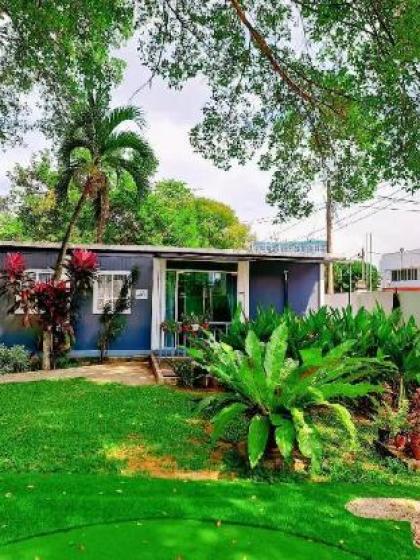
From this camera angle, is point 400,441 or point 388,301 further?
point 388,301

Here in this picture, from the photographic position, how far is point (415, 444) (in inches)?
267

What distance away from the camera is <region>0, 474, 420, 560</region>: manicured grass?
154 inches

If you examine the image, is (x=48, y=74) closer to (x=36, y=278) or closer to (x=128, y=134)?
(x=128, y=134)

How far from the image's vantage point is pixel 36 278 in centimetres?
1481

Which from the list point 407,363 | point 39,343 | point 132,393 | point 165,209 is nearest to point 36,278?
point 39,343

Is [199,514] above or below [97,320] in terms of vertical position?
below

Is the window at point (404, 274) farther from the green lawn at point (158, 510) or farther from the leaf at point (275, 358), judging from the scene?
the leaf at point (275, 358)

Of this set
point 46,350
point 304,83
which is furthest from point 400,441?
point 46,350

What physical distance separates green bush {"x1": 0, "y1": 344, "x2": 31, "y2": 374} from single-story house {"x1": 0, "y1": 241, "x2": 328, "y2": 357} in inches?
45.6

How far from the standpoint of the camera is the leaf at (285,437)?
5259 millimetres

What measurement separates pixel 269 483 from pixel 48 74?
6.98 metres

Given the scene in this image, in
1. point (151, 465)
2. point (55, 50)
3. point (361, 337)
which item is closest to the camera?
point (151, 465)

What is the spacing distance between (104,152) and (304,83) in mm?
5918

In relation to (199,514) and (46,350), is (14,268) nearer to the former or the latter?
(46,350)
